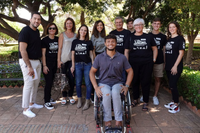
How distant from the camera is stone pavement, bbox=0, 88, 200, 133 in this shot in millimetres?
2932

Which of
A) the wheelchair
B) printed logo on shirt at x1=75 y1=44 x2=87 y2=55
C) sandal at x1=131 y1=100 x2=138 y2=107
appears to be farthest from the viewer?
sandal at x1=131 y1=100 x2=138 y2=107

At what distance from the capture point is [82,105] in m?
3.93

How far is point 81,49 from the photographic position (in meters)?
3.52

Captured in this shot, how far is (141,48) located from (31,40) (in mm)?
2136

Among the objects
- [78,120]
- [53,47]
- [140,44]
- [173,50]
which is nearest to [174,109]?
[173,50]

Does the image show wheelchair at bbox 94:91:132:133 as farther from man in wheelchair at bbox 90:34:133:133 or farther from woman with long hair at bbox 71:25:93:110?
woman with long hair at bbox 71:25:93:110

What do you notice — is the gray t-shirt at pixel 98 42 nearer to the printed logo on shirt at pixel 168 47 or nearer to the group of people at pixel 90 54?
the group of people at pixel 90 54

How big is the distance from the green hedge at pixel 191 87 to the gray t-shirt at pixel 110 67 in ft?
5.42

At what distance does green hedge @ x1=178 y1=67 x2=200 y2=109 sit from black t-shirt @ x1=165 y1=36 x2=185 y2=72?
17.0 inches

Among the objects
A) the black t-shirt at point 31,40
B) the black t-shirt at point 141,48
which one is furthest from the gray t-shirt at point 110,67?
the black t-shirt at point 31,40

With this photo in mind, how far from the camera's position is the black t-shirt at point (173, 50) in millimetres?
3409

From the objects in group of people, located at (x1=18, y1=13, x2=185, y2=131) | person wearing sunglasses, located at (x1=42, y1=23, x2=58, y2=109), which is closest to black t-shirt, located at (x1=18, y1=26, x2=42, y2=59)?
group of people, located at (x1=18, y1=13, x2=185, y2=131)

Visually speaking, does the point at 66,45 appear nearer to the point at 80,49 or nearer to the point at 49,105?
the point at 80,49

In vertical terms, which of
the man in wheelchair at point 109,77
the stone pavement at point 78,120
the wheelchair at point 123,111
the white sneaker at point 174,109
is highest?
the man in wheelchair at point 109,77
